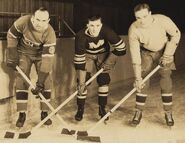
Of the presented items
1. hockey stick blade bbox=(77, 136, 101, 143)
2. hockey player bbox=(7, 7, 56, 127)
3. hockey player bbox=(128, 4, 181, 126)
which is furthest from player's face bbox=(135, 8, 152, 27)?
hockey stick blade bbox=(77, 136, 101, 143)

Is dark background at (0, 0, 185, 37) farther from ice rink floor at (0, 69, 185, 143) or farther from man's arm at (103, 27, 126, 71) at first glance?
man's arm at (103, 27, 126, 71)

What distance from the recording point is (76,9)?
7793 millimetres

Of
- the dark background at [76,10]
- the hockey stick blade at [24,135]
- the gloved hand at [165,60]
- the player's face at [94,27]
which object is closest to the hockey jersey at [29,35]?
the player's face at [94,27]

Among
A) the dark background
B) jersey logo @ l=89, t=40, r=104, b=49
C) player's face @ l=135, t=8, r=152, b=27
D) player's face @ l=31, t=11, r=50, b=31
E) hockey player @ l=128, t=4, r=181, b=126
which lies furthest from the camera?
the dark background

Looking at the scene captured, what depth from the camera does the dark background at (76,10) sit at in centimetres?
634

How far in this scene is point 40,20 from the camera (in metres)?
4.72

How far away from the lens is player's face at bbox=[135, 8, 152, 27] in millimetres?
4816

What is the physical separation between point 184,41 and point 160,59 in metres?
6.23

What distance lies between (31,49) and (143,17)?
1430mm

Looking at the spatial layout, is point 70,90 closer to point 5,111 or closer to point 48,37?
point 5,111

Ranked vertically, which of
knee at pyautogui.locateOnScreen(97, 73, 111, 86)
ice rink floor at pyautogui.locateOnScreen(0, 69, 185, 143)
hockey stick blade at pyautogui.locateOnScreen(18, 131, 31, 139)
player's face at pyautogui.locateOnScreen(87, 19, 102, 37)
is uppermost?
player's face at pyautogui.locateOnScreen(87, 19, 102, 37)

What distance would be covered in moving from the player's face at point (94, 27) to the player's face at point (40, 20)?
0.55m

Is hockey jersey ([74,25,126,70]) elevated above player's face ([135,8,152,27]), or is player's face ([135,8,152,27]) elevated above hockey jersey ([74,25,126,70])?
player's face ([135,8,152,27])

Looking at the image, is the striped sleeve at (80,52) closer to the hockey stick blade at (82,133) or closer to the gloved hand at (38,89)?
the gloved hand at (38,89)
